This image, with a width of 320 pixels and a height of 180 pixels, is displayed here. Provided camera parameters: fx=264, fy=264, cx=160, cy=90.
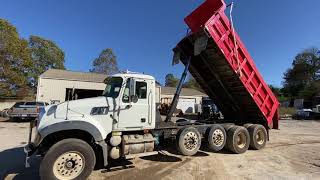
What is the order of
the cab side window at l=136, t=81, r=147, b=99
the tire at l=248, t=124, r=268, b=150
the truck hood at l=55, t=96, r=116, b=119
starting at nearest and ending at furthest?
the truck hood at l=55, t=96, r=116, b=119, the cab side window at l=136, t=81, r=147, b=99, the tire at l=248, t=124, r=268, b=150

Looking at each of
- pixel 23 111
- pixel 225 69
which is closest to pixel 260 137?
pixel 225 69

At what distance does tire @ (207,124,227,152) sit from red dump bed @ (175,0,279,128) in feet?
5.27

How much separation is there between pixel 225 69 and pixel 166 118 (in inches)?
104

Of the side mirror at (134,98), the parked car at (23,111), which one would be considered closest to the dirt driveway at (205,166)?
the side mirror at (134,98)

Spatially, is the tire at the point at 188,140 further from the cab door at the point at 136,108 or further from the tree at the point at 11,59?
the tree at the point at 11,59

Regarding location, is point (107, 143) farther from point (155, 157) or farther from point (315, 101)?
point (315, 101)

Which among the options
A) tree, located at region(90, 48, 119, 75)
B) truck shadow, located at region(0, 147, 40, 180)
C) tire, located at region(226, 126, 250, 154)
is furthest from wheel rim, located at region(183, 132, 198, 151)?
tree, located at region(90, 48, 119, 75)

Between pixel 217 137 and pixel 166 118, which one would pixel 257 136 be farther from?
pixel 166 118

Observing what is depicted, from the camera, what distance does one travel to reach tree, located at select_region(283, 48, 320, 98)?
240 feet

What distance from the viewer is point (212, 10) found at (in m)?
8.36

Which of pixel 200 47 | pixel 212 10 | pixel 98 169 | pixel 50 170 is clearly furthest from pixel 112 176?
pixel 212 10

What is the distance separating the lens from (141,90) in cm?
750

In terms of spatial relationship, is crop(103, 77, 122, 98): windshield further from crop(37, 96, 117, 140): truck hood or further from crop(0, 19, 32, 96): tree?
crop(0, 19, 32, 96): tree

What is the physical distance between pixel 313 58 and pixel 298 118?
49927 mm
